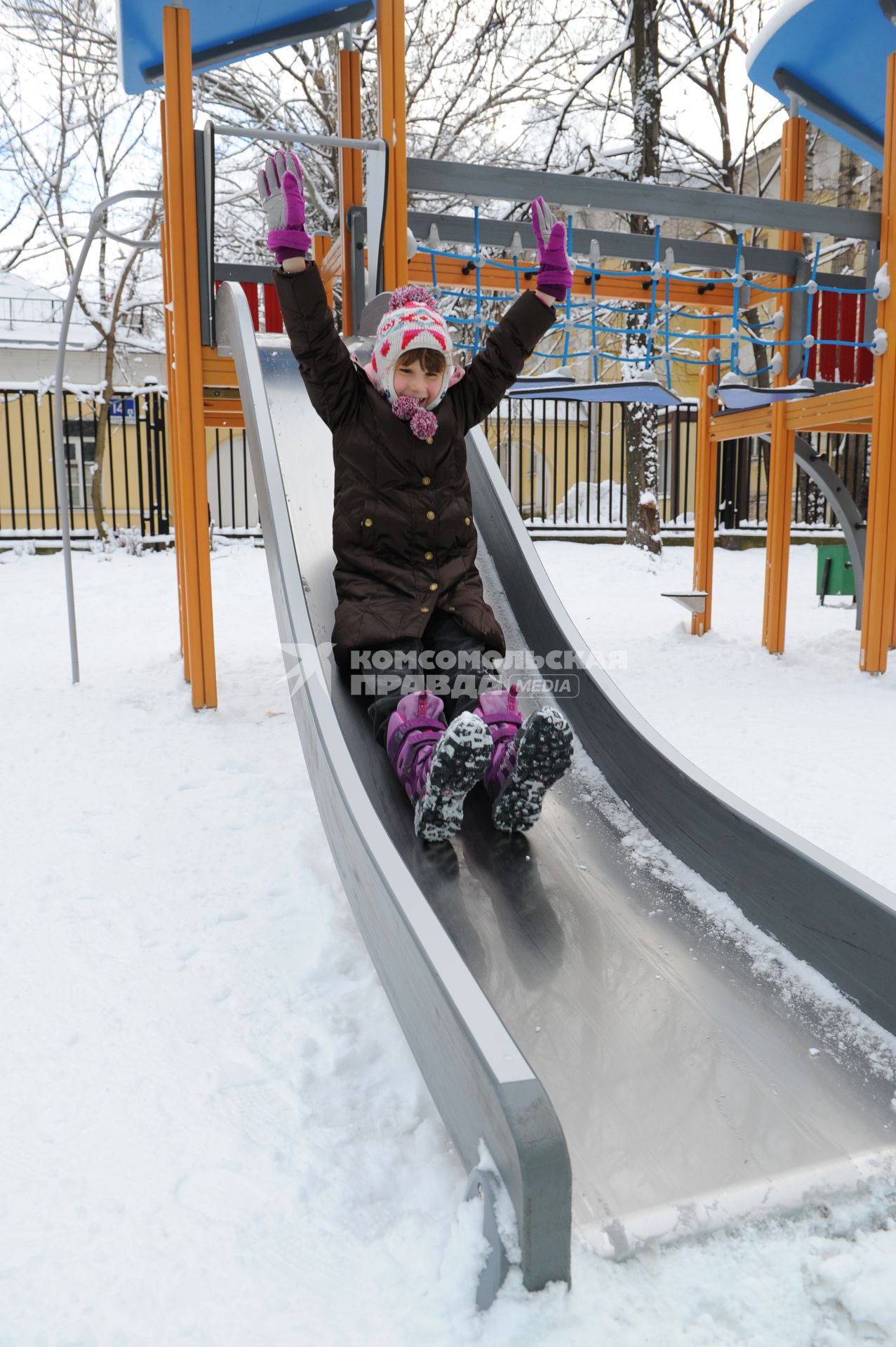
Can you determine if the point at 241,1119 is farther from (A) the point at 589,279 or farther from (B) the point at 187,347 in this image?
(A) the point at 589,279

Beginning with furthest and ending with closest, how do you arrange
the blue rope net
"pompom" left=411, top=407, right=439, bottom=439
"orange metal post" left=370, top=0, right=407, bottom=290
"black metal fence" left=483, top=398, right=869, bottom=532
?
"black metal fence" left=483, top=398, right=869, bottom=532 < the blue rope net < "orange metal post" left=370, top=0, right=407, bottom=290 < "pompom" left=411, top=407, right=439, bottom=439

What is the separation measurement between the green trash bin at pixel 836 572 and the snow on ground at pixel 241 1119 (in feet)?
15.4

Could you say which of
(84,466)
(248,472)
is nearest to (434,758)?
(84,466)

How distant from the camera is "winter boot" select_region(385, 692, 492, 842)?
6.30 ft

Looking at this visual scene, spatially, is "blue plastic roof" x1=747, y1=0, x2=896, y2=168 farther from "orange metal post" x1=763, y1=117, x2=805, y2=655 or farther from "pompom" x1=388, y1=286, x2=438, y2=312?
"pompom" x1=388, y1=286, x2=438, y2=312

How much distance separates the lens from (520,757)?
2082 millimetres

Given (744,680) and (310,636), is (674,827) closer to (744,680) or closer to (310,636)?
(310,636)

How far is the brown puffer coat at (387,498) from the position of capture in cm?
262

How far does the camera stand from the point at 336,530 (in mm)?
2773

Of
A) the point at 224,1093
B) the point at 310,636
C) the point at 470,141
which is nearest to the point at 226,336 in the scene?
the point at 310,636

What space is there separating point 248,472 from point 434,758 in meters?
14.6

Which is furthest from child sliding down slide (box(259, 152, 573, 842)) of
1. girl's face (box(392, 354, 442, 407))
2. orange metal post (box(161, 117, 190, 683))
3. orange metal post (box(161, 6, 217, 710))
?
orange metal post (box(161, 117, 190, 683))

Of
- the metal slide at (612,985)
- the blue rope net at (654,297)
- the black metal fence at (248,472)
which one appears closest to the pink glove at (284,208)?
the metal slide at (612,985)

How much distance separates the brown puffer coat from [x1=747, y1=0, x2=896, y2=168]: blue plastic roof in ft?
13.0
